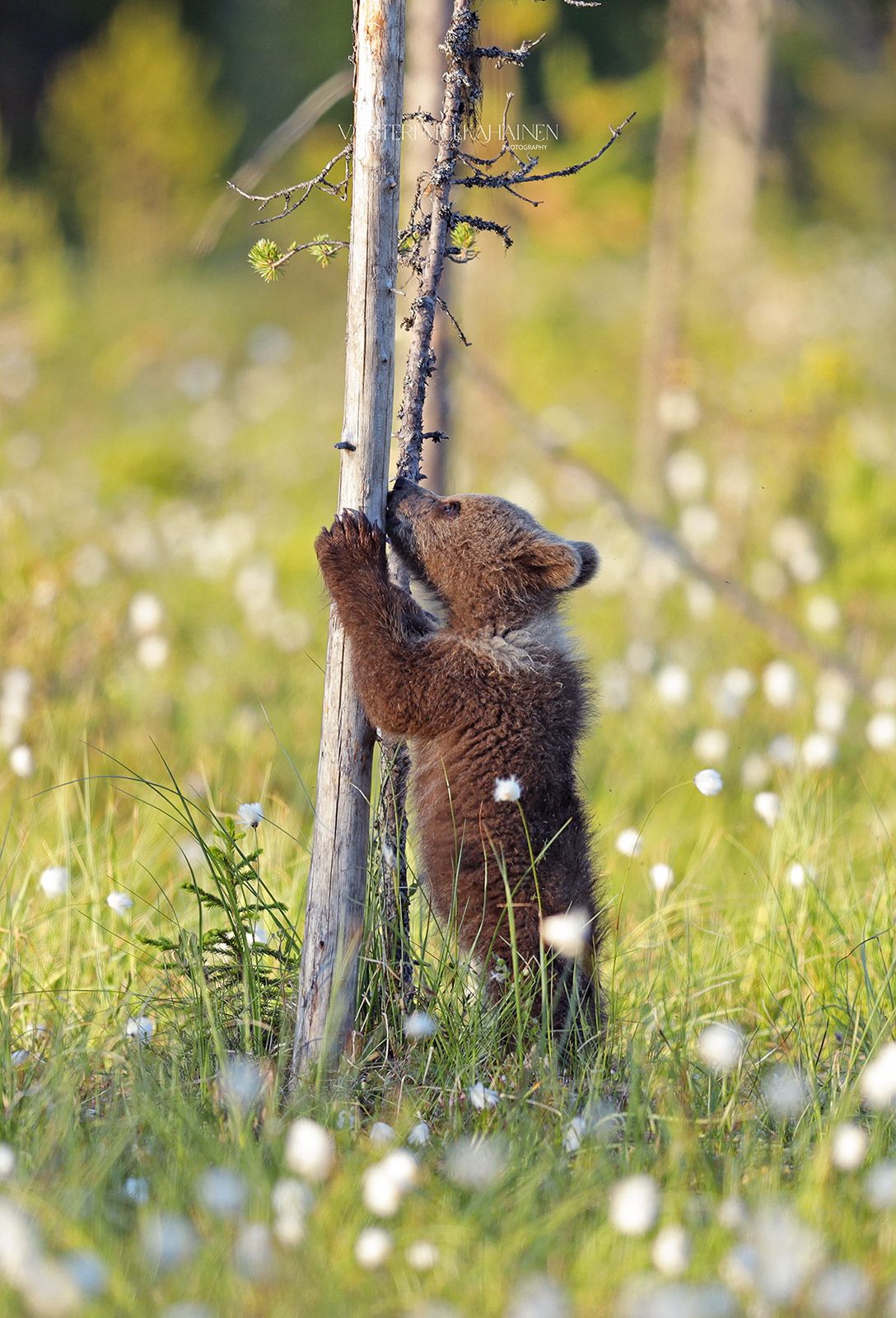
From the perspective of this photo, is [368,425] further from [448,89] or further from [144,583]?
[144,583]

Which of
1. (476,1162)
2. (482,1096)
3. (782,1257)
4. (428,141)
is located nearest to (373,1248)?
(476,1162)

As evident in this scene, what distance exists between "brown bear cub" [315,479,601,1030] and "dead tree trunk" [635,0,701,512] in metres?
4.93

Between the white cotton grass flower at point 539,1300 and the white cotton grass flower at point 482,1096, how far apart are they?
63 cm

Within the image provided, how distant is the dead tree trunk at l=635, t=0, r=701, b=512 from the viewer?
8.09 metres

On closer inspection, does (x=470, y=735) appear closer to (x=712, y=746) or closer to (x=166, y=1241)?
(x=166, y=1241)

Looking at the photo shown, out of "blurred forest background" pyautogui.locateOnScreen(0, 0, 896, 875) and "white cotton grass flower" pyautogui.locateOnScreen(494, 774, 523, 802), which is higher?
"blurred forest background" pyautogui.locateOnScreen(0, 0, 896, 875)

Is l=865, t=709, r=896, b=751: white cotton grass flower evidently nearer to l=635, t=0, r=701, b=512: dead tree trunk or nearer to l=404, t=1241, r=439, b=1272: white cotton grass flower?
l=635, t=0, r=701, b=512: dead tree trunk

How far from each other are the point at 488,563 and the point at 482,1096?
1.61 m

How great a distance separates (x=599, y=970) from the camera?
3639 mm

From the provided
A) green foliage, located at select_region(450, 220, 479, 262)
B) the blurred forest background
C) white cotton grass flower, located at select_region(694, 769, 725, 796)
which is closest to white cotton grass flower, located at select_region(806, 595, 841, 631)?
the blurred forest background

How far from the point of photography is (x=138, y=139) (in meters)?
20.5

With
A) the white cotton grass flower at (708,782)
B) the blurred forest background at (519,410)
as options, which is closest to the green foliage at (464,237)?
the blurred forest background at (519,410)

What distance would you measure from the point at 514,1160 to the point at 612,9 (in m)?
24.1

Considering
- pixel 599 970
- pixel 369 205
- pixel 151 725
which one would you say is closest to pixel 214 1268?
pixel 599 970
